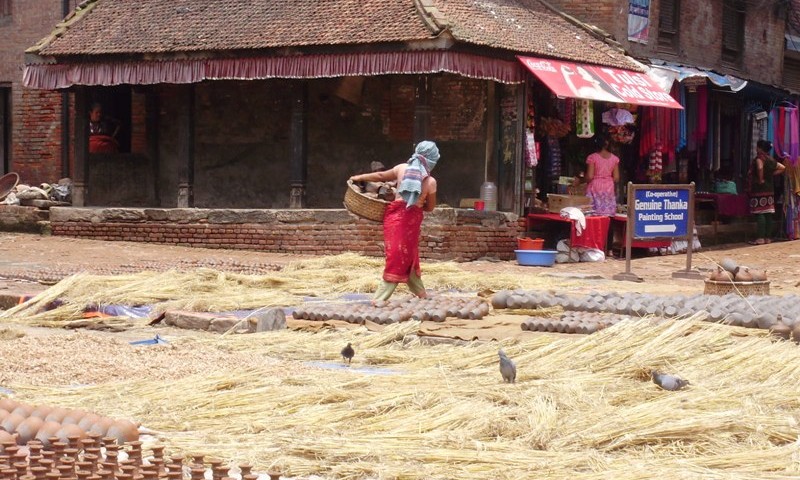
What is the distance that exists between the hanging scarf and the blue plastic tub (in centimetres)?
581

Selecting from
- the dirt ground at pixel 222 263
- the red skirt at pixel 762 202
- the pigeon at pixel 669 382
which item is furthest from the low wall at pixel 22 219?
the pigeon at pixel 669 382

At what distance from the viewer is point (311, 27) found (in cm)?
1781

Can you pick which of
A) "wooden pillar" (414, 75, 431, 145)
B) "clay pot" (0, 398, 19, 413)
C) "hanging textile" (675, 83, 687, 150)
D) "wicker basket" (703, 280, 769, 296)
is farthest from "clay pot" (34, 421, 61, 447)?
"hanging textile" (675, 83, 687, 150)

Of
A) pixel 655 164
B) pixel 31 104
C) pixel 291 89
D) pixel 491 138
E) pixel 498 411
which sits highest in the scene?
pixel 291 89

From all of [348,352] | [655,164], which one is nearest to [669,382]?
[348,352]

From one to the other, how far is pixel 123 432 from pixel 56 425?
27 centimetres

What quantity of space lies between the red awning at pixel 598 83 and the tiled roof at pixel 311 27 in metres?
0.19

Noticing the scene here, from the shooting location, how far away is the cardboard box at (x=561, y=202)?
60.2 ft

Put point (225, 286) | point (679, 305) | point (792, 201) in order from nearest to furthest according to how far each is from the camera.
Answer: point (679, 305)
point (225, 286)
point (792, 201)

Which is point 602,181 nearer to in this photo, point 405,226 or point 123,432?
point 405,226

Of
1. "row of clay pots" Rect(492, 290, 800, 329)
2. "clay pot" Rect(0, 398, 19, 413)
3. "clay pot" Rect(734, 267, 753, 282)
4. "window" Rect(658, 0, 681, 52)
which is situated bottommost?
"clay pot" Rect(0, 398, 19, 413)

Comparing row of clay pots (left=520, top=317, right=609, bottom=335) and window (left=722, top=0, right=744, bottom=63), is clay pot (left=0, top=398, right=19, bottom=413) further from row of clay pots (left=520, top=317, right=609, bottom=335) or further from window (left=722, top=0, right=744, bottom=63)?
window (left=722, top=0, right=744, bottom=63)

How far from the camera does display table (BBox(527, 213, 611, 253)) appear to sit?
18.1m

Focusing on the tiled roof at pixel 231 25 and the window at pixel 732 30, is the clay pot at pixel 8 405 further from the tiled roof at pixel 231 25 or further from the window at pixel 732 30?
the window at pixel 732 30
